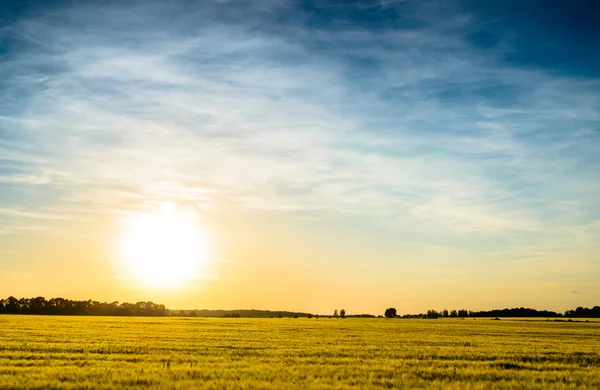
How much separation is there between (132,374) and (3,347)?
14273 mm

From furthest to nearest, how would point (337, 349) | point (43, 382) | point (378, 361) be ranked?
point (337, 349) → point (378, 361) → point (43, 382)

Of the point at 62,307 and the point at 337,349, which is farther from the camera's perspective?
the point at 62,307

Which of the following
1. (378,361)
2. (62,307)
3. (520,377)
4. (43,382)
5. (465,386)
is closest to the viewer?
(43,382)

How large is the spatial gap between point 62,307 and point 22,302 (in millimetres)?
13104

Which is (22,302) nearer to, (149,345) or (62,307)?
(62,307)

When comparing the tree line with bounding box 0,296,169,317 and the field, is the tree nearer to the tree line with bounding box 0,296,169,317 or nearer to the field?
the tree line with bounding box 0,296,169,317

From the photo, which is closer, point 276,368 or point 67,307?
point 276,368

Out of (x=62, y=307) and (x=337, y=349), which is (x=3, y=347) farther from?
(x=62, y=307)

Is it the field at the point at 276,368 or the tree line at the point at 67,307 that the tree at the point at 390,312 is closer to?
the tree line at the point at 67,307

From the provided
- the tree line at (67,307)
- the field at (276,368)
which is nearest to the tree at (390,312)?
the tree line at (67,307)

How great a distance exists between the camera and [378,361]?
23469 millimetres

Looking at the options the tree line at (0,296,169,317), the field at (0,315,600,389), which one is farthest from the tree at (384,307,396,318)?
the field at (0,315,600,389)

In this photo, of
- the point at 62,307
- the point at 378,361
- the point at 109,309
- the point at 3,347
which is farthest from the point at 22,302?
the point at 378,361

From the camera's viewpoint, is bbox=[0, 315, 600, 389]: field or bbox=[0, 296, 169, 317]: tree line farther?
bbox=[0, 296, 169, 317]: tree line
